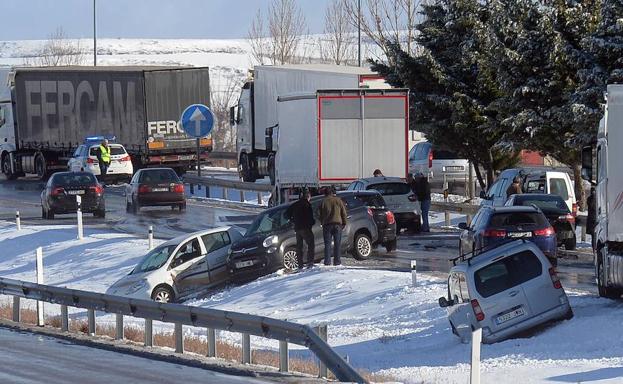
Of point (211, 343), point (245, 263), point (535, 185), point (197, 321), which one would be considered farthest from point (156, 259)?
point (535, 185)

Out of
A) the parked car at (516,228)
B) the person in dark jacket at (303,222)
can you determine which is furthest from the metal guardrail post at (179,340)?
the person in dark jacket at (303,222)

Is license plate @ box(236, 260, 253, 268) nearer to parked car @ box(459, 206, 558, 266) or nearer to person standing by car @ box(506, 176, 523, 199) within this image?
parked car @ box(459, 206, 558, 266)

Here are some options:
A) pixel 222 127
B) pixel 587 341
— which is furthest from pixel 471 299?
pixel 222 127

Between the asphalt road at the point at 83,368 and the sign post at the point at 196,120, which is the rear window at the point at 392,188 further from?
the asphalt road at the point at 83,368

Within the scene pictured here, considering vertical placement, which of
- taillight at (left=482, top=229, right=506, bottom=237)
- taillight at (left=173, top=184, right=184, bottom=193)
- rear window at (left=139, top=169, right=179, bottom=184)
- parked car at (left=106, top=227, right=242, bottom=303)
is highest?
rear window at (left=139, top=169, right=179, bottom=184)

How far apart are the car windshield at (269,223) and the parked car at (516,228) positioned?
4301 mm

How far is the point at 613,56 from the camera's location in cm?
3366

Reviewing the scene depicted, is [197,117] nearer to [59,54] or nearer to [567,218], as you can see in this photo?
[567,218]

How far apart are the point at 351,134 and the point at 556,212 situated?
26.0 feet

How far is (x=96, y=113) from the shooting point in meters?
54.2

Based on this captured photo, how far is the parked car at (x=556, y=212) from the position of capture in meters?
29.6

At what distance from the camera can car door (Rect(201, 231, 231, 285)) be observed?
90.3 ft

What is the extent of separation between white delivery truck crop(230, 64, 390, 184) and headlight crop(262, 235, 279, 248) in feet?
52.3

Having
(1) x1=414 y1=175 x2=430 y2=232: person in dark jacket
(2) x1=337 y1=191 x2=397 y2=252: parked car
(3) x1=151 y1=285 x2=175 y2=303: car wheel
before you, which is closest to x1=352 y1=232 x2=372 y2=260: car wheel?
(2) x1=337 y1=191 x2=397 y2=252: parked car
